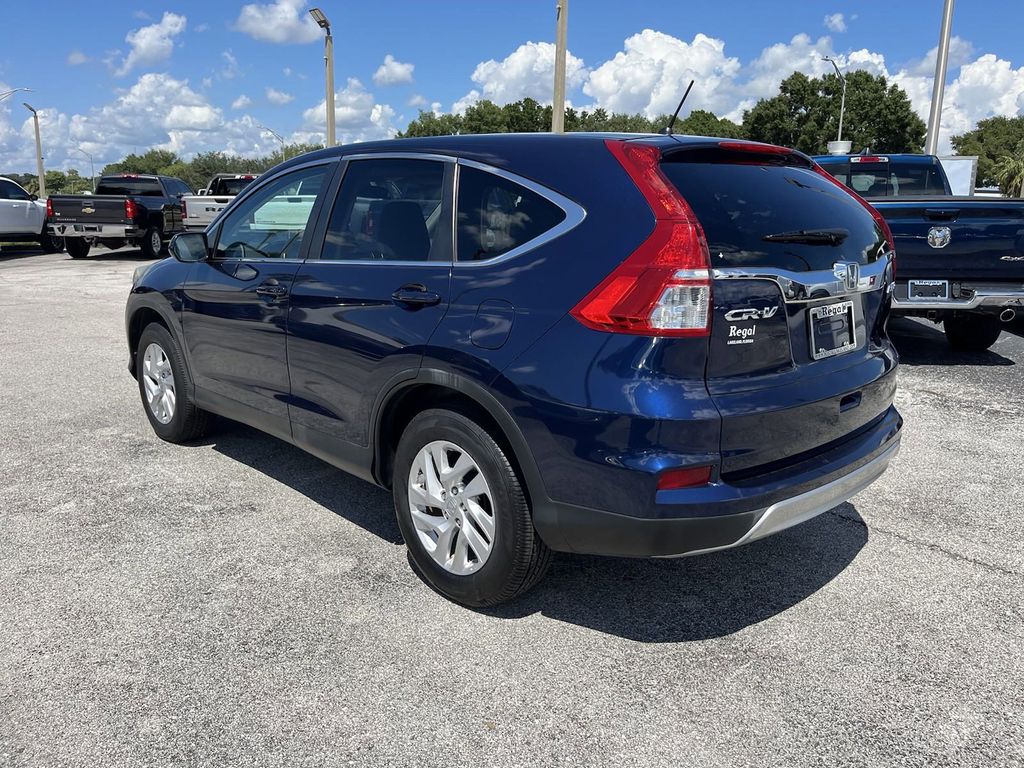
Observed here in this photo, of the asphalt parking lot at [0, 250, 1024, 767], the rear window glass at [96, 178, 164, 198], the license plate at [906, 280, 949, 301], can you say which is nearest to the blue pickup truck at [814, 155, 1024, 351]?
the license plate at [906, 280, 949, 301]

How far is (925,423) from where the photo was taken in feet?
19.6

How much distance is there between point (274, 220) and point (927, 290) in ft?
17.4

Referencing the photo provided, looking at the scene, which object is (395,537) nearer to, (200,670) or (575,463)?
(200,670)

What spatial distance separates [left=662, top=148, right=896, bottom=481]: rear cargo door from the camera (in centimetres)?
278

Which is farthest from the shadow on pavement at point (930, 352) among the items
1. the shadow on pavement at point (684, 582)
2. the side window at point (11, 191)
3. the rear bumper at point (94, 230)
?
the side window at point (11, 191)

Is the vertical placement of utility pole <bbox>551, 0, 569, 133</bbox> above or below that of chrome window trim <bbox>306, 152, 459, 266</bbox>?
above

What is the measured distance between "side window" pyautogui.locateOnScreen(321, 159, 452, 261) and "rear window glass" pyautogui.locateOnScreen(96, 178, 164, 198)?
19.1m

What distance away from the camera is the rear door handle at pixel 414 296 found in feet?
10.7

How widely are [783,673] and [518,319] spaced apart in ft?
4.89

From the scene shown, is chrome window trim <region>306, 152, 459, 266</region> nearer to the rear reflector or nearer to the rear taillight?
the rear taillight

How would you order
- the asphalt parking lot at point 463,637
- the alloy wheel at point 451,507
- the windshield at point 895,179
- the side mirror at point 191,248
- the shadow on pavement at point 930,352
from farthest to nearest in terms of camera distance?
the windshield at point 895,179
the shadow on pavement at point 930,352
the side mirror at point 191,248
the alloy wheel at point 451,507
the asphalt parking lot at point 463,637

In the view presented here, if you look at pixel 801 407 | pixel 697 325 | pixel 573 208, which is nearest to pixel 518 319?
pixel 573 208

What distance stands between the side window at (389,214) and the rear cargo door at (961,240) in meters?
4.91

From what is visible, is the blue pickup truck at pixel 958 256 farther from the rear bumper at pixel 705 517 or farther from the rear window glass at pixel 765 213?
the rear bumper at pixel 705 517
